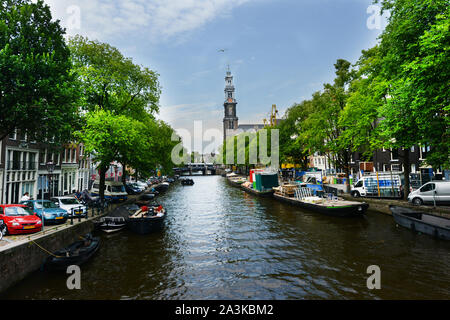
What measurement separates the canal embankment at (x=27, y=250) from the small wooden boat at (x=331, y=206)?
2118 centimetres

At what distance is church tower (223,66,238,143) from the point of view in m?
174

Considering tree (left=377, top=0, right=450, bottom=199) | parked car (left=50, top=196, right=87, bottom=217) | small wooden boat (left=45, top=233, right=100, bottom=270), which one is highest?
tree (left=377, top=0, right=450, bottom=199)

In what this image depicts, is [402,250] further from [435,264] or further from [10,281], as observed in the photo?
[10,281]

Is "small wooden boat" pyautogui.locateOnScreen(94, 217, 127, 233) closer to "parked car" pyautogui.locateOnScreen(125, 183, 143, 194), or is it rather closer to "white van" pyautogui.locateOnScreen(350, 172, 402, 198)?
"parked car" pyautogui.locateOnScreen(125, 183, 143, 194)

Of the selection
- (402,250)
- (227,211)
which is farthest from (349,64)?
(402,250)

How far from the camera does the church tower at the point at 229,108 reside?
17412 cm

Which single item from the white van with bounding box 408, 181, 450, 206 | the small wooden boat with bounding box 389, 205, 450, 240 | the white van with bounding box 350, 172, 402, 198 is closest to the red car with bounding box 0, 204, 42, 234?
the small wooden boat with bounding box 389, 205, 450, 240

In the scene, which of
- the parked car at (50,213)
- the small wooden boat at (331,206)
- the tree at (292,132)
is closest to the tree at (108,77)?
the parked car at (50,213)

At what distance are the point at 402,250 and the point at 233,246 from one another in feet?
31.4

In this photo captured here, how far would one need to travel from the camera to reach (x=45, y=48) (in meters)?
16.8

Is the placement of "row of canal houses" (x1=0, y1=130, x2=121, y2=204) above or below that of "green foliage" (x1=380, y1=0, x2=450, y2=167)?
below

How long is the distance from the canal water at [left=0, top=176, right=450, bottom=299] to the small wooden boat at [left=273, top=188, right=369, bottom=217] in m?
2.06

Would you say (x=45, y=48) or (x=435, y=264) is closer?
(x=435, y=264)
